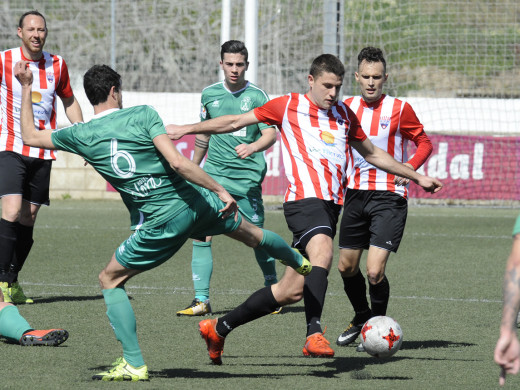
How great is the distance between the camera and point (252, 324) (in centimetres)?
681

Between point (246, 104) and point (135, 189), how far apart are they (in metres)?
2.92

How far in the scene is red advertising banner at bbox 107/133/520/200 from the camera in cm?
1623

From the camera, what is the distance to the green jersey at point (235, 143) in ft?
25.5

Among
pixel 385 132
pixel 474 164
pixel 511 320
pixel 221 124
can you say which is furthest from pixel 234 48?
pixel 474 164

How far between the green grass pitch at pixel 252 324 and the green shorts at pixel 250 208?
0.70 metres

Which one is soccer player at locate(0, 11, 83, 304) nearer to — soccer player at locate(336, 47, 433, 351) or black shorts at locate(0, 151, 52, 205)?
black shorts at locate(0, 151, 52, 205)

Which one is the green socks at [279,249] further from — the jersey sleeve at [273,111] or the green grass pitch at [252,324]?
the jersey sleeve at [273,111]

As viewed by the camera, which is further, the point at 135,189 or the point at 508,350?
the point at 135,189

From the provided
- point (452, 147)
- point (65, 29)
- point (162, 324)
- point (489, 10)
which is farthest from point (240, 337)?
point (65, 29)

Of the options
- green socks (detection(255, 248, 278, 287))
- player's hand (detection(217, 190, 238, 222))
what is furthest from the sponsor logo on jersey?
green socks (detection(255, 248, 278, 287))

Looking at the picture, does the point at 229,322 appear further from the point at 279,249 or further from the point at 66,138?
the point at 66,138

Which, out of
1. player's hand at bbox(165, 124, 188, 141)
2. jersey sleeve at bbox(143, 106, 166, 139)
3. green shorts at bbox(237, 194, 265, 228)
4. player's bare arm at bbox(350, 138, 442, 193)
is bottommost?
green shorts at bbox(237, 194, 265, 228)

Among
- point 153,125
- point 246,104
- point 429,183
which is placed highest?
point 246,104

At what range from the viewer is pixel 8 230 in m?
7.52
